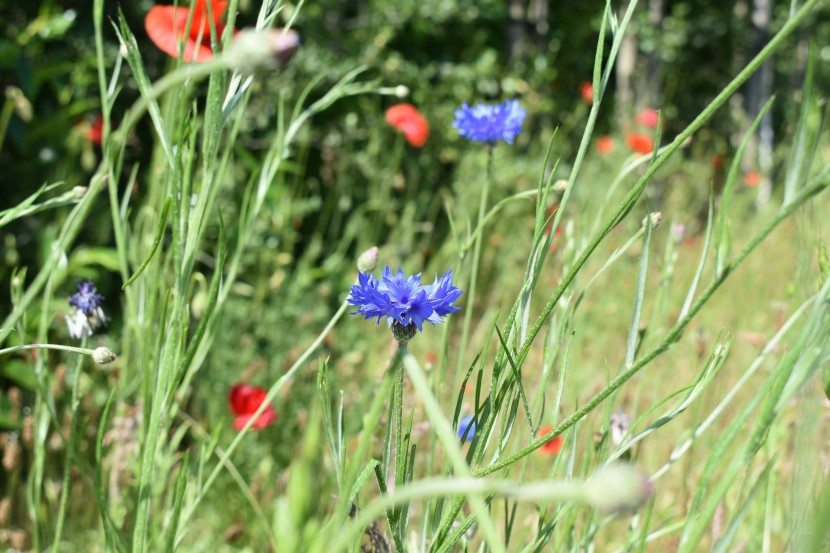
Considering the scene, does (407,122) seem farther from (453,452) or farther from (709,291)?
(453,452)

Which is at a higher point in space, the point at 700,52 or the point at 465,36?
the point at 700,52

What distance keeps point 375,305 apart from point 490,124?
48cm

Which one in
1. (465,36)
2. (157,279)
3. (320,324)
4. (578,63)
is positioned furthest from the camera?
(578,63)

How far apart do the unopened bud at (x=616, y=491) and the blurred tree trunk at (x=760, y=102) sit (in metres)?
4.22

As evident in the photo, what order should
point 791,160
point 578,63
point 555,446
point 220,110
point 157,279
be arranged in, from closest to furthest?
point 791,160 < point 220,110 < point 157,279 < point 555,446 < point 578,63

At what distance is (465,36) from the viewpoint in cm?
422

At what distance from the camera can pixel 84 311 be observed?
68 cm

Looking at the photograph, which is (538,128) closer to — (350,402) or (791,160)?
(350,402)

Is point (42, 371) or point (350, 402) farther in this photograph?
point (350, 402)

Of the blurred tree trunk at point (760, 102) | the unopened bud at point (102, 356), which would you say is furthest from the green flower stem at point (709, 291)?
the blurred tree trunk at point (760, 102)

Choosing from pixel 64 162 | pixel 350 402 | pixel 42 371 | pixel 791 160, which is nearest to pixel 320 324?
pixel 350 402

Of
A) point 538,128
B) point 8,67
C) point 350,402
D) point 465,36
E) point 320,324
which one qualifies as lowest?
point 350,402

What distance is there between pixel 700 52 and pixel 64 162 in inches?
270

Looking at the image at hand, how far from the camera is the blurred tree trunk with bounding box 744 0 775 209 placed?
436 centimetres
